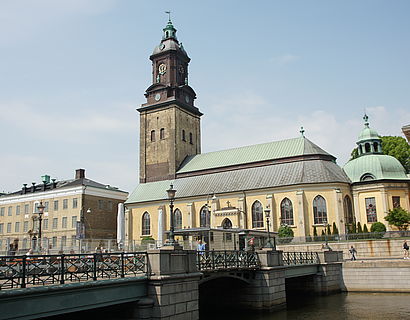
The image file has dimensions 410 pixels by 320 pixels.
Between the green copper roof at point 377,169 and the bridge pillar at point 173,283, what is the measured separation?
36.9m

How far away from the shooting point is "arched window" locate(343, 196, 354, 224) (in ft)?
168

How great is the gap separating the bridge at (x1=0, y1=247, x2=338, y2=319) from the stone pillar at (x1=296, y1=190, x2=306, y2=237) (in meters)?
20.7

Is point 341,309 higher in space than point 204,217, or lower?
lower

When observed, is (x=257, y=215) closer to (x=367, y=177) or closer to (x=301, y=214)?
(x=301, y=214)

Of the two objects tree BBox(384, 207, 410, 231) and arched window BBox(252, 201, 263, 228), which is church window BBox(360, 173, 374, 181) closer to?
tree BBox(384, 207, 410, 231)

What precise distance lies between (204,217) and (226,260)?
114 ft

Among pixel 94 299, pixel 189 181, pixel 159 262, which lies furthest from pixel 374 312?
pixel 189 181

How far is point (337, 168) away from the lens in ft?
180

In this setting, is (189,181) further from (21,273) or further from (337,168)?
(21,273)

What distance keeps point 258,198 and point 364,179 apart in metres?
12.5

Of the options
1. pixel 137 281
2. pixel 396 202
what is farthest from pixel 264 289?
pixel 396 202

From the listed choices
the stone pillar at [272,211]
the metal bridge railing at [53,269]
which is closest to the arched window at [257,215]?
the stone pillar at [272,211]

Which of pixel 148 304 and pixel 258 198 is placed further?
pixel 258 198

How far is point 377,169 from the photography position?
51062 mm
